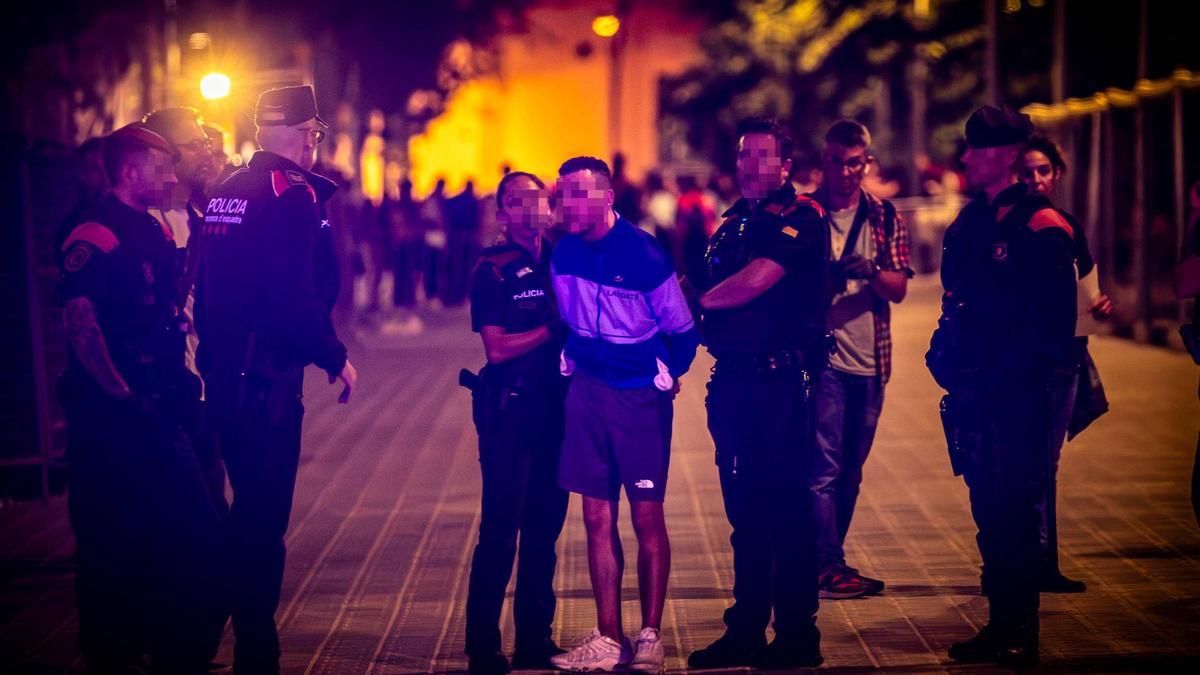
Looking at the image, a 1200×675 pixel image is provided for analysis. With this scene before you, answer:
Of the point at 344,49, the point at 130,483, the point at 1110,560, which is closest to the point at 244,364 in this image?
the point at 130,483

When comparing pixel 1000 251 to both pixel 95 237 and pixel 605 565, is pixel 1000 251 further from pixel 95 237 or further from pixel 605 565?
pixel 95 237

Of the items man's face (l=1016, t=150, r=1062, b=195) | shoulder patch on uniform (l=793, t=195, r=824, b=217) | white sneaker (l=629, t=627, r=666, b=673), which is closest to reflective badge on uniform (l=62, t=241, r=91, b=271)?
white sneaker (l=629, t=627, r=666, b=673)

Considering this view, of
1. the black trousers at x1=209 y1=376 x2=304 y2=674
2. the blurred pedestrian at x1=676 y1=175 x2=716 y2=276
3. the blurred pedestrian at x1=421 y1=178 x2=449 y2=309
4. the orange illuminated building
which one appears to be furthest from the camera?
the orange illuminated building

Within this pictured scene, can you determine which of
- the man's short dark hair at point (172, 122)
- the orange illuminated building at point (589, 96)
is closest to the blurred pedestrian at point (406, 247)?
the man's short dark hair at point (172, 122)

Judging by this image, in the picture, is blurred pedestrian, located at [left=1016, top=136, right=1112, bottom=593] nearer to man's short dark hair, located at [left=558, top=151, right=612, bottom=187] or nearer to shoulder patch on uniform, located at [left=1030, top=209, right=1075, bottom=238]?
shoulder patch on uniform, located at [left=1030, top=209, right=1075, bottom=238]

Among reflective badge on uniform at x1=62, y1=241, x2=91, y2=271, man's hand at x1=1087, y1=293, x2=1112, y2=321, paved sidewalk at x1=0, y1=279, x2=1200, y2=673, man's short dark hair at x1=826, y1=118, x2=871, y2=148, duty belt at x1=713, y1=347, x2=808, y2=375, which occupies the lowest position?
paved sidewalk at x1=0, y1=279, x2=1200, y2=673

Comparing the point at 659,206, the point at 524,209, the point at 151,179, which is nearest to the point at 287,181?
the point at 151,179

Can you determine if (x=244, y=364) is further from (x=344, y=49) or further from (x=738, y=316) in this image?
(x=344, y=49)

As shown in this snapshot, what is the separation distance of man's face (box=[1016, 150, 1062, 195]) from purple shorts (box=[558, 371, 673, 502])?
2.55 metres

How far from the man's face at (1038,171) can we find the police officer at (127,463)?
4046 mm

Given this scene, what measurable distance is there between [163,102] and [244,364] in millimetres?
15804

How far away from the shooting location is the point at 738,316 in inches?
272

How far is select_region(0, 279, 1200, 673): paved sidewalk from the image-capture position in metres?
7.14

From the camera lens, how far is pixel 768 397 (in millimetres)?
6879
